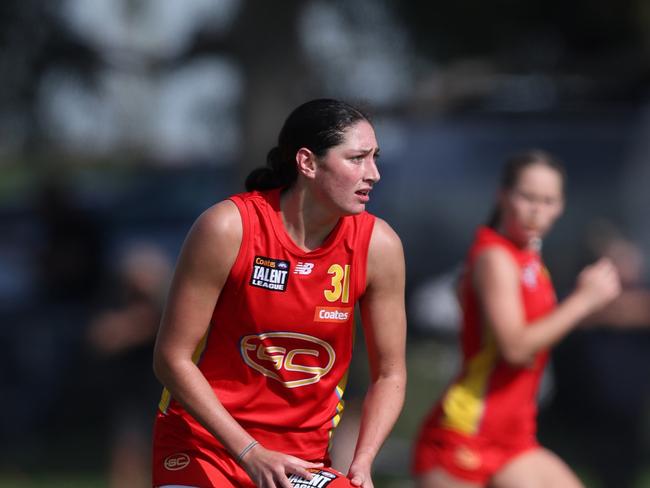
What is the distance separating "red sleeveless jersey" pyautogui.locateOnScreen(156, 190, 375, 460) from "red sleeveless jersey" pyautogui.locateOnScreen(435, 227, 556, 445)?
139 centimetres

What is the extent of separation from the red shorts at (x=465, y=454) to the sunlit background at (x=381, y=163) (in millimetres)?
3447

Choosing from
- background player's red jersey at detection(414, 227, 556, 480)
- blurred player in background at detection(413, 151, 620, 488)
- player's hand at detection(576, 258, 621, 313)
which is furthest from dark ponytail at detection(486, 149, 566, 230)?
player's hand at detection(576, 258, 621, 313)

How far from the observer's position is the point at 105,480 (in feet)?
34.1

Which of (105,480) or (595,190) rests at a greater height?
(595,190)

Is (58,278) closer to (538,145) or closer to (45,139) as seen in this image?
(45,139)

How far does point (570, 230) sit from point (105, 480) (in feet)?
15.6

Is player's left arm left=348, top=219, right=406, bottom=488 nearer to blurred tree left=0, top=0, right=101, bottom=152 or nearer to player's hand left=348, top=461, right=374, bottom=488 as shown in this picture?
player's hand left=348, top=461, right=374, bottom=488

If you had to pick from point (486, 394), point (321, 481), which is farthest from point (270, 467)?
point (486, 394)

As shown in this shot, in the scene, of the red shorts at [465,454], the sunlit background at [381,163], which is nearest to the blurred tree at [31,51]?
the sunlit background at [381,163]

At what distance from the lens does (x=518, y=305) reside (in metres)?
5.36

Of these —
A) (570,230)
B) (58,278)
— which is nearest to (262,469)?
(58,278)

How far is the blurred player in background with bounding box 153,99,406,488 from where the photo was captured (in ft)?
13.0

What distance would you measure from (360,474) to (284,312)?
56cm

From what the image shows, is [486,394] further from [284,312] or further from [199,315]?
[199,315]
